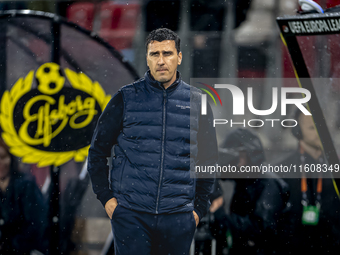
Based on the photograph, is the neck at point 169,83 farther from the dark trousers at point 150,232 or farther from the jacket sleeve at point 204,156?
the dark trousers at point 150,232

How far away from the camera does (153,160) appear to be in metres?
2.32

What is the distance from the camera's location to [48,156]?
3.10 metres

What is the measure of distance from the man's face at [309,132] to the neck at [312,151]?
23 millimetres

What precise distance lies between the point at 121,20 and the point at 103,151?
125 centimetres

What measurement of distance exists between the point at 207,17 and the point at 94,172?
161 centimetres

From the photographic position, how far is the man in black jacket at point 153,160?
2318mm

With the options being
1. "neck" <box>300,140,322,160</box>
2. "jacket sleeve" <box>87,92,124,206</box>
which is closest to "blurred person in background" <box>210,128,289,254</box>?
"neck" <box>300,140,322,160</box>

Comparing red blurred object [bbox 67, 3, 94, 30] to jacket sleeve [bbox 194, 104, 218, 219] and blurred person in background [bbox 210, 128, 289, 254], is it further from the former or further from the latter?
blurred person in background [bbox 210, 128, 289, 254]

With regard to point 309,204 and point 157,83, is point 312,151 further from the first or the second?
point 157,83

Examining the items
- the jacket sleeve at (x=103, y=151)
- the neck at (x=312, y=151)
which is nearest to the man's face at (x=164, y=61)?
the jacket sleeve at (x=103, y=151)

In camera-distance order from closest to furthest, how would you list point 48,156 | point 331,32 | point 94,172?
point 94,172, point 331,32, point 48,156

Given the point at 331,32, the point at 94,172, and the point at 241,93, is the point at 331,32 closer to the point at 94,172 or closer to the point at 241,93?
the point at 241,93

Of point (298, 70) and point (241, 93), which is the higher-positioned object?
point (298, 70)

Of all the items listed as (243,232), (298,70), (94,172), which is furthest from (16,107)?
(298,70)
